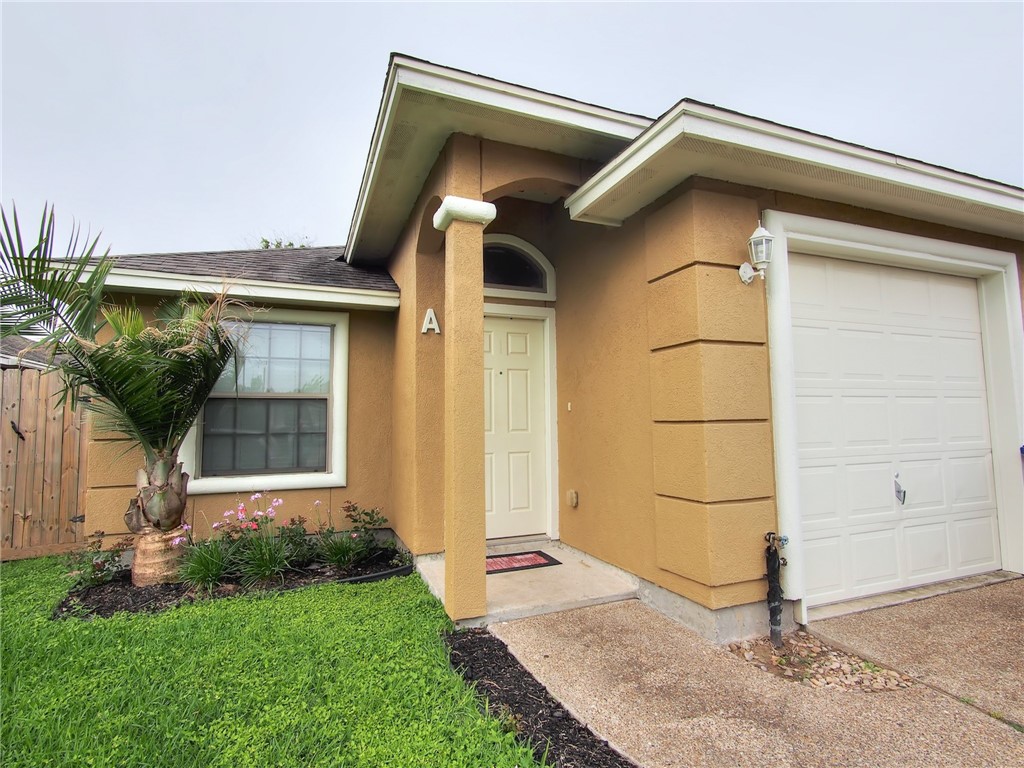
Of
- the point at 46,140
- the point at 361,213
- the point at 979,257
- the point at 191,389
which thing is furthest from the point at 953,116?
the point at 46,140

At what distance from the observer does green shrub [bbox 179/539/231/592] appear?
3643 millimetres

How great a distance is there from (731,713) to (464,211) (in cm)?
300

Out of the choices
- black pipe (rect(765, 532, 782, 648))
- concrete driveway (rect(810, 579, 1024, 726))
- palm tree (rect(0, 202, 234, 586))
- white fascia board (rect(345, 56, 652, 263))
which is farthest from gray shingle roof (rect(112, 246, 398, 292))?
concrete driveway (rect(810, 579, 1024, 726))

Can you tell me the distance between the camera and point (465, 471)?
288 centimetres

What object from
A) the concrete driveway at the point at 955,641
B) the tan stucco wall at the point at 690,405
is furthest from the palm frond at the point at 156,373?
the concrete driveway at the point at 955,641

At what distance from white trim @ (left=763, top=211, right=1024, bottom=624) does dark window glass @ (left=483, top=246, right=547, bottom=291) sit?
2.23 metres

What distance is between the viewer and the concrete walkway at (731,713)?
180 centimetres

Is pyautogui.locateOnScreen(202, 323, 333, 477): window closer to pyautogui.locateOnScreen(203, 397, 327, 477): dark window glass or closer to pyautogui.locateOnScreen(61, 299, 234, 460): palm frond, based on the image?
pyautogui.locateOnScreen(203, 397, 327, 477): dark window glass

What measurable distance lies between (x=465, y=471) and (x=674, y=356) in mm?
1503

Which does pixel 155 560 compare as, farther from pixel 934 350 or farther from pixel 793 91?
pixel 793 91

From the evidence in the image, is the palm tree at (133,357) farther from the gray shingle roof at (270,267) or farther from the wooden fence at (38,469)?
the wooden fence at (38,469)

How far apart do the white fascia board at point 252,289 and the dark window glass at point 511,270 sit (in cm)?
100

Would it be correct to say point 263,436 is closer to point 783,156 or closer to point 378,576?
point 378,576

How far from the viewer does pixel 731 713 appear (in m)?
2.07
